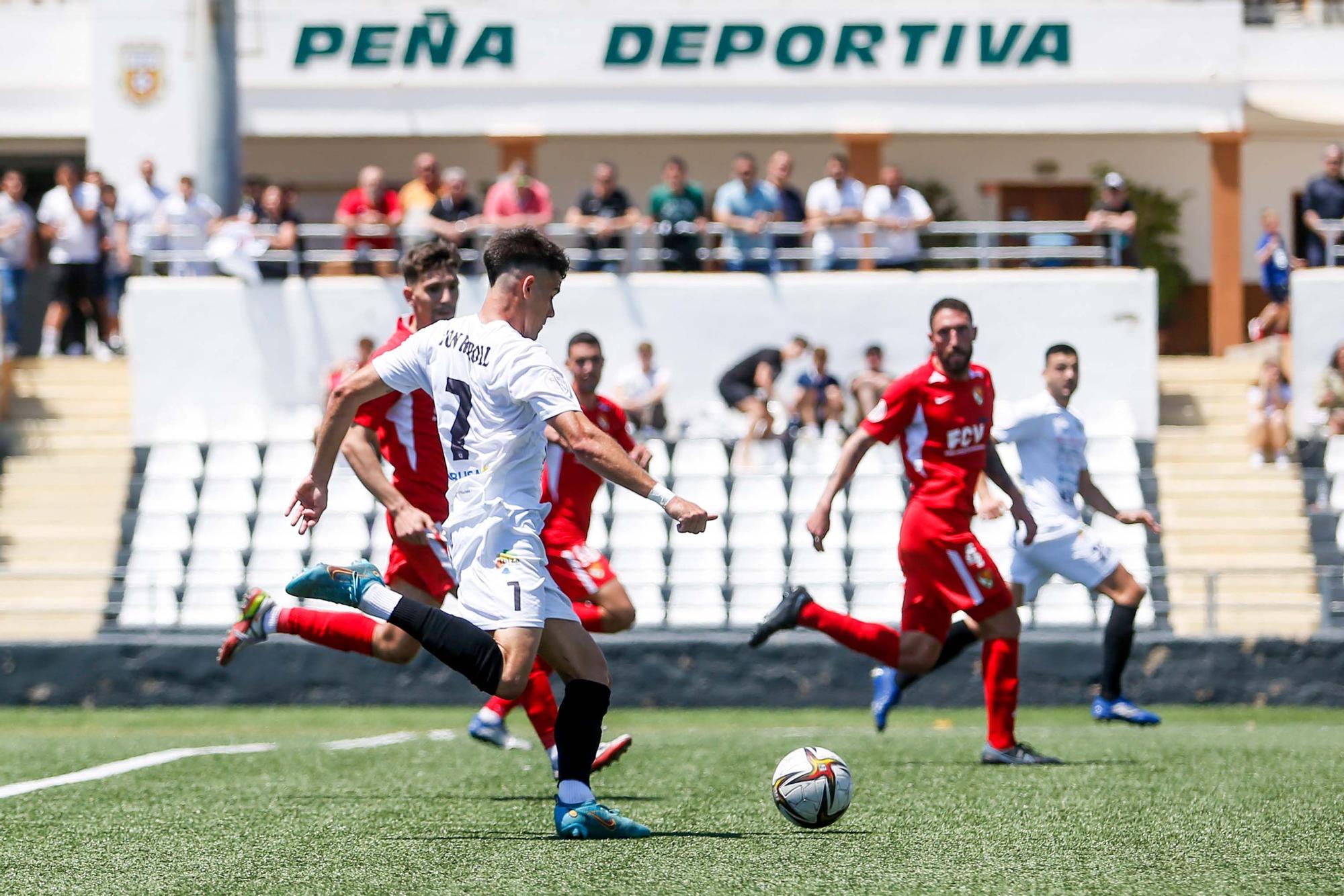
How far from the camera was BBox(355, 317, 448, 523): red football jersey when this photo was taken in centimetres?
822

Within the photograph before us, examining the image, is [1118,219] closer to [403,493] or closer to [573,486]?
[573,486]

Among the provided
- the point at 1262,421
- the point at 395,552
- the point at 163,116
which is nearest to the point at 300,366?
the point at 163,116

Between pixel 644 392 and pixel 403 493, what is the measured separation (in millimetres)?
9863

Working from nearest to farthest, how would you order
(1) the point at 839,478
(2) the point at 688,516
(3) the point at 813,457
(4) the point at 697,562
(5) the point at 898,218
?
1. (2) the point at 688,516
2. (1) the point at 839,478
3. (4) the point at 697,562
4. (3) the point at 813,457
5. (5) the point at 898,218

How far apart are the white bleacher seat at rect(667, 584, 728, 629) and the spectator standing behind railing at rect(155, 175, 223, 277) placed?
21.2ft

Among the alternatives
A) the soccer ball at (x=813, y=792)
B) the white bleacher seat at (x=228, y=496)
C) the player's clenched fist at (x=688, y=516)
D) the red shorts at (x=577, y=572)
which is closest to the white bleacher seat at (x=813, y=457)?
the white bleacher seat at (x=228, y=496)

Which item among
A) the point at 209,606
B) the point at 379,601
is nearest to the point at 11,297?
the point at 209,606

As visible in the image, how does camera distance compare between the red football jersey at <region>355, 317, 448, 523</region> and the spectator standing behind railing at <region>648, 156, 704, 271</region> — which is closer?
the red football jersey at <region>355, 317, 448, 523</region>

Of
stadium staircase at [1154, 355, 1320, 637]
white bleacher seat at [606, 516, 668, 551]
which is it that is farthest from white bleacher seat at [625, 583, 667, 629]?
stadium staircase at [1154, 355, 1320, 637]

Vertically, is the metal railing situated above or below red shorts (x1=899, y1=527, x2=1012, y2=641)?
above

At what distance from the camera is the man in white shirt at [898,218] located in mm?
18781

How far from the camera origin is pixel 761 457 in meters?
17.5

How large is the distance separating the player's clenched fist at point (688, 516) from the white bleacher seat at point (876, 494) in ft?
37.3

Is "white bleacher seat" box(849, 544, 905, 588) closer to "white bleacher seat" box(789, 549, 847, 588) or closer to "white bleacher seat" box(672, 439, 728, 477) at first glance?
"white bleacher seat" box(789, 549, 847, 588)
